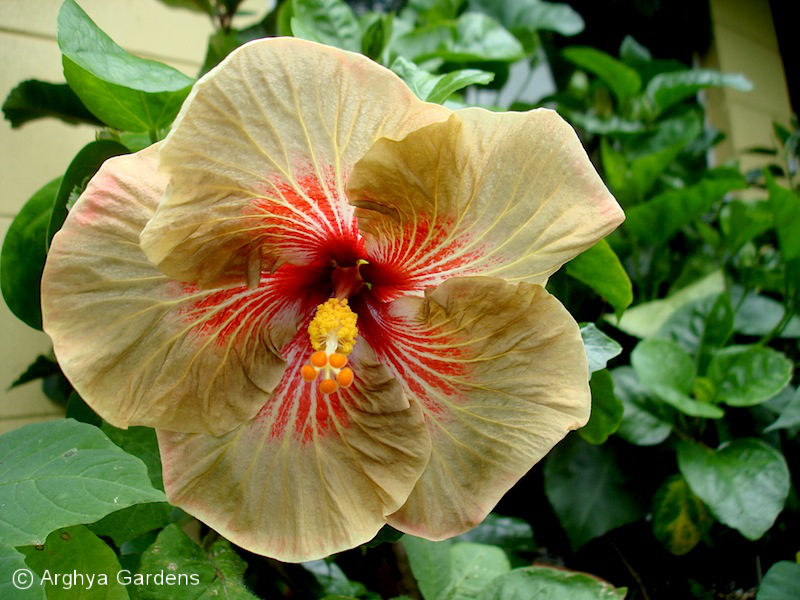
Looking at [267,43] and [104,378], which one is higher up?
[267,43]

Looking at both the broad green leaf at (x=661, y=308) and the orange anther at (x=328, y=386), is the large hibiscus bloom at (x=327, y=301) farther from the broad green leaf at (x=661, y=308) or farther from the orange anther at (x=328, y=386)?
the broad green leaf at (x=661, y=308)

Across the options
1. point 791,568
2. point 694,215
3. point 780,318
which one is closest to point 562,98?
point 694,215

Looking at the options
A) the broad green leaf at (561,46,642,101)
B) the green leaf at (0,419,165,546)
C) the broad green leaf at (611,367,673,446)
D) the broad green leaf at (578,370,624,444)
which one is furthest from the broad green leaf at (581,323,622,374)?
the broad green leaf at (561,46,642,101)

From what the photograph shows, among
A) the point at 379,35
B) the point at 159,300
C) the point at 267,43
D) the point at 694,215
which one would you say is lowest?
the point at 694,215

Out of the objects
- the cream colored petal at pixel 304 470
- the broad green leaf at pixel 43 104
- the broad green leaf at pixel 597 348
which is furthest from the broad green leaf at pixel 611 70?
the cream colored petal at pixel 304 470

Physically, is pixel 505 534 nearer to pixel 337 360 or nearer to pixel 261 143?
pixel 337 360

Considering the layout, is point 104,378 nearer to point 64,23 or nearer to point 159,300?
point 159,300

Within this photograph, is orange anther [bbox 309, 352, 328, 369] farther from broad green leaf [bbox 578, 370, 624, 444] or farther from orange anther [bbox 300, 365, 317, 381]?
broad green leaf [bbox 578, 370, 624, 444]

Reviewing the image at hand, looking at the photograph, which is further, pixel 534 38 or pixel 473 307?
pixel 534 38

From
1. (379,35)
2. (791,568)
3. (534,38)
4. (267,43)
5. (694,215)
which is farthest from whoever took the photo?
(534,38)
